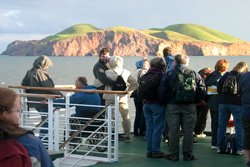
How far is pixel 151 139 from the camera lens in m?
7.40

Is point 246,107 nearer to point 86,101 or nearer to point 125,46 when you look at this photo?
point 86,101

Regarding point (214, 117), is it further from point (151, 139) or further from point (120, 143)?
point (120, 143)

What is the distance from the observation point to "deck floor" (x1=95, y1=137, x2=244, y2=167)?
6918 mm

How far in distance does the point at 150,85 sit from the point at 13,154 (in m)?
4.80

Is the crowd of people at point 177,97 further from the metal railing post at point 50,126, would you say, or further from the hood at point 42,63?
the metal railing post at point 50,126

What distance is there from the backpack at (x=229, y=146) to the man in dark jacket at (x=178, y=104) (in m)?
0.76

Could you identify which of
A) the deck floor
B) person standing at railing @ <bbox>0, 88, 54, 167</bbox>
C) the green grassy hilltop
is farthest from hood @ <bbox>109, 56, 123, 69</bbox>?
the green grassy hilltop

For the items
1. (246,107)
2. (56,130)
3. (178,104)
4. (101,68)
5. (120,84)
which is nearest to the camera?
(246,107)

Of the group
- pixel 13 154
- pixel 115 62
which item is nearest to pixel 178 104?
pixel 115 62

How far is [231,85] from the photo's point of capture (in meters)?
7.10

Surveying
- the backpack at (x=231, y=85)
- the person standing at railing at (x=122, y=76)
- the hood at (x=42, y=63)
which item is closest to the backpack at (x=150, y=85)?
the person standing at railing at (x=122, y=76)

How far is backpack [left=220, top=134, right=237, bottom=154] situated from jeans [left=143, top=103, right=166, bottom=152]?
105 centimetres

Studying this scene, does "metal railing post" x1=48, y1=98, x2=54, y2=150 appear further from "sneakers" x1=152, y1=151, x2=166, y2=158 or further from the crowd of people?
"sneakers" x1=152, y1=151, x2=166, y2=158

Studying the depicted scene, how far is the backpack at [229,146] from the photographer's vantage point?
7527 millimetres
